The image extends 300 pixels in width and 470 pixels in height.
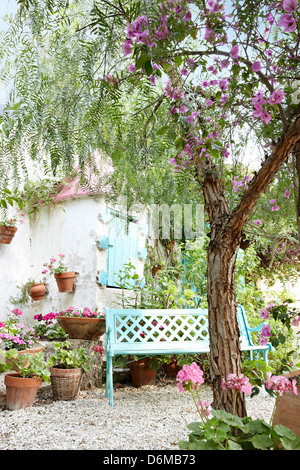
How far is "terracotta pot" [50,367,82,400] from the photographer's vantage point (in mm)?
3162

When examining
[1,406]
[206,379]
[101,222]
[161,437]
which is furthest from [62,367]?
[101,222]

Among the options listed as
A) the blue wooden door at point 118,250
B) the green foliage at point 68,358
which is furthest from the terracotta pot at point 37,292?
the green foliage at point 68,358

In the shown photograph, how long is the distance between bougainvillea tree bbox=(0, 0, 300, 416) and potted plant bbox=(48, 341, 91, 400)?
5.64 feet

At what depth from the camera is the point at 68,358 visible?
129 inches

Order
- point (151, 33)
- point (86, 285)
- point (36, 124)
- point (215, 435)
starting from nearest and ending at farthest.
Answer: point (151, 33) < point (215, 435) < point (36, 124) < point (86, 285)

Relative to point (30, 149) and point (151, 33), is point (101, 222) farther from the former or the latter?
point (151, 33)

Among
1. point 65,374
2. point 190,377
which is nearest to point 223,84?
point 190,377

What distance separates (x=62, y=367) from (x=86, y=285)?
1440mm

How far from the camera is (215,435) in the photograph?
1216 mm

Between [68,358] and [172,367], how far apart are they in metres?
1.35

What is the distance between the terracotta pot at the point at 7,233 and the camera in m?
4.48

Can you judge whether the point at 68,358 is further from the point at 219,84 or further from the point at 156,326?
the point at 219,84

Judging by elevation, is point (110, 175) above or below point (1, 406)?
above

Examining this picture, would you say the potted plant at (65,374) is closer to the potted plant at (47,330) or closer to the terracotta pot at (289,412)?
the potted plant at (47,330)
